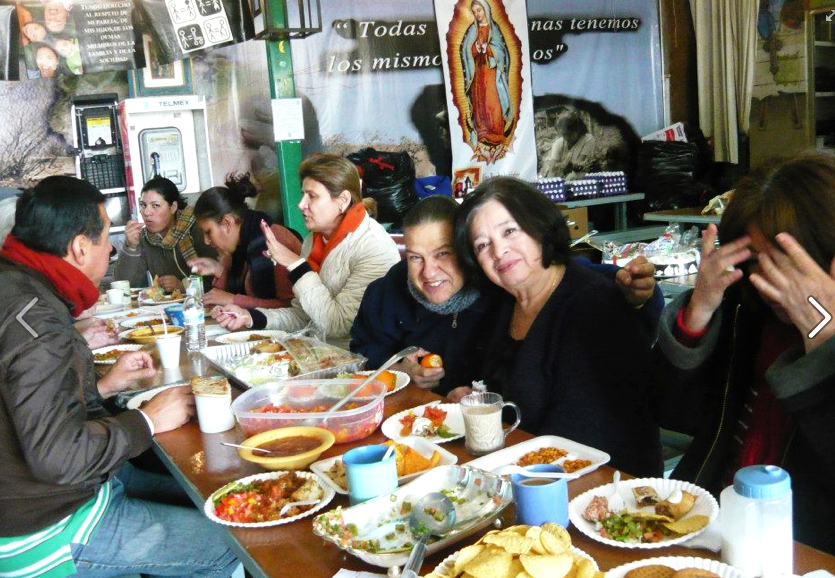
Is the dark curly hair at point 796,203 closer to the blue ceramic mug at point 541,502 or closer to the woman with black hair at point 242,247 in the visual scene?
A: the blue ceramic mug at point 541,502

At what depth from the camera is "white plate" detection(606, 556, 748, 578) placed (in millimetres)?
1167

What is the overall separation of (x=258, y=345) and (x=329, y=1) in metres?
4.17

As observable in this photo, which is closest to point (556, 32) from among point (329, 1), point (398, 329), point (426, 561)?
point (329, 1)

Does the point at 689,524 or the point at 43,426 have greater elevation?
the point at 43,426

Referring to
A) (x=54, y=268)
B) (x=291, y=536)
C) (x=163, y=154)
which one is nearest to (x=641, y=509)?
(x=291, y=536)

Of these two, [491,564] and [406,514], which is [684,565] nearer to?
[491,564]

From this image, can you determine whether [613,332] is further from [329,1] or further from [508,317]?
[329,1]

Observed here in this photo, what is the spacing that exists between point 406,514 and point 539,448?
0.43 meters

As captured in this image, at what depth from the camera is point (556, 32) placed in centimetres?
746

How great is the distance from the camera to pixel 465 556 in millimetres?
1202

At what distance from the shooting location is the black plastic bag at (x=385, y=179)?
20.7 feet

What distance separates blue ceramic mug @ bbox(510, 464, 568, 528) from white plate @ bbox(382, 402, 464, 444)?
0.54 m

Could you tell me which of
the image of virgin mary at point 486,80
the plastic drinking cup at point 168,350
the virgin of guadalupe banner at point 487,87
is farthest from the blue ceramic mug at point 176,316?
the image of virgin mary at point 486,80

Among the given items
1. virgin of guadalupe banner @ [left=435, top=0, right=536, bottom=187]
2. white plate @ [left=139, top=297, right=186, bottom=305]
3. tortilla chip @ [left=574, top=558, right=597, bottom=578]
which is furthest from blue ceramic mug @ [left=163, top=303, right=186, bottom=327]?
virgin of guadalupe banner @ [left=435, top=0, right=536, bottom=187]
